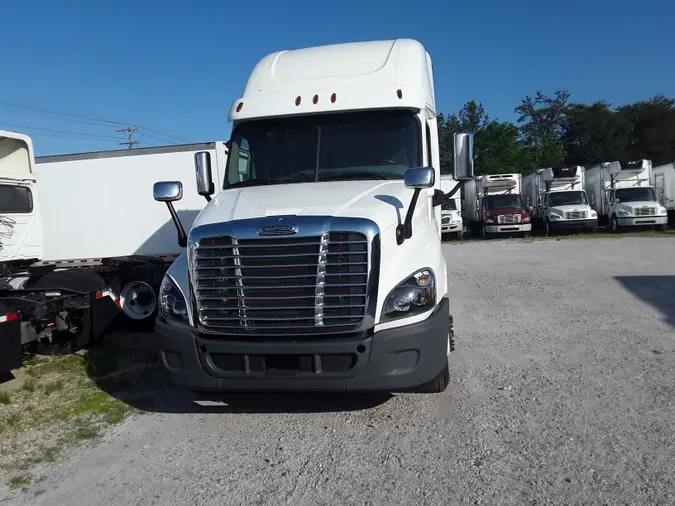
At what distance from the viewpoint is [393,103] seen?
5.94 m

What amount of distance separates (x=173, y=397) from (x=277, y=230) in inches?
98.0

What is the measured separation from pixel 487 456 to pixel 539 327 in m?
4.48

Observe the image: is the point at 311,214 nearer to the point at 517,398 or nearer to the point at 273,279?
the point at 273,279

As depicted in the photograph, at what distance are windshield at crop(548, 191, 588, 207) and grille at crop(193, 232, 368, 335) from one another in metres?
25.2

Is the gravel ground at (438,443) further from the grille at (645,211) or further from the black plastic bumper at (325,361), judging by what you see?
the grille at (645,211)

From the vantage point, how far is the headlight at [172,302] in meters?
5.04

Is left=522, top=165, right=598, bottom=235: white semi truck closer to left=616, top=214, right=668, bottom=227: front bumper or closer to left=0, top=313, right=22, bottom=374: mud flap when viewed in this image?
left=616, top=214, right=668, bottom=227: front bumper

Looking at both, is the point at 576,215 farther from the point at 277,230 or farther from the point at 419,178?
the point at 277,230

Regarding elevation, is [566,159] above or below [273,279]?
above

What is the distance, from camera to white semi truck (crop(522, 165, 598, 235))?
26.8 metres

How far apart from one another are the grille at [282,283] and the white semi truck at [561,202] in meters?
24.4

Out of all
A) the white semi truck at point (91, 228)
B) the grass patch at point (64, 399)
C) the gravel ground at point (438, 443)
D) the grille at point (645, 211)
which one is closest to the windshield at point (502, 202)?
the grille at point (645, 211)

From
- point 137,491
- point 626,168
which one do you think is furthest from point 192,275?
point 626,168

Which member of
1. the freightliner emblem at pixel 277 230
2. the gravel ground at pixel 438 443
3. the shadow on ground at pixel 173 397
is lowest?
the gravel ground at pixel 438 443
